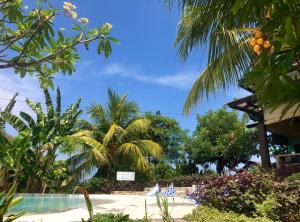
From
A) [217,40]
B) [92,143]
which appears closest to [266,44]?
[217,40]

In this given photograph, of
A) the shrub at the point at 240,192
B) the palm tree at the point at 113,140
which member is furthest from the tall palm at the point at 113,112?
the shrub at the point at 240,192

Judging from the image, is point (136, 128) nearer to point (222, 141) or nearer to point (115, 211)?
point (222, 141)

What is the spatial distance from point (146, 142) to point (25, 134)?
10.6m

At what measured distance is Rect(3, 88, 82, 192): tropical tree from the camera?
17000 millimetres

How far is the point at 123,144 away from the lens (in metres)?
21.1

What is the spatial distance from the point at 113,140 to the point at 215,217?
1598cm

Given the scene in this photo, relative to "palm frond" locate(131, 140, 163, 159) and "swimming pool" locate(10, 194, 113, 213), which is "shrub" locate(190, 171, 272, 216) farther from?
"palm frond" locate(131, 140, 163, 159)

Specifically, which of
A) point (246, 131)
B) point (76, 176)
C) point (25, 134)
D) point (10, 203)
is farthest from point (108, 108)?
point (10, 203)

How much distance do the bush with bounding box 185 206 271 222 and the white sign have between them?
13.5 m

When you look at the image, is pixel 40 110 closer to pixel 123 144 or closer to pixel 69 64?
pixel 123 144

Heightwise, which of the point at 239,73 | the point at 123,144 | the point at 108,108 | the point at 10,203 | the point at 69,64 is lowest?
the point at 10,203

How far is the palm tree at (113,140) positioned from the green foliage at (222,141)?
104 inches

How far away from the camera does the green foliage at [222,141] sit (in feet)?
69.2

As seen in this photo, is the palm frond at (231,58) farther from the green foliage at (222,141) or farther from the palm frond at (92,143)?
the green foliage at (222,141)
